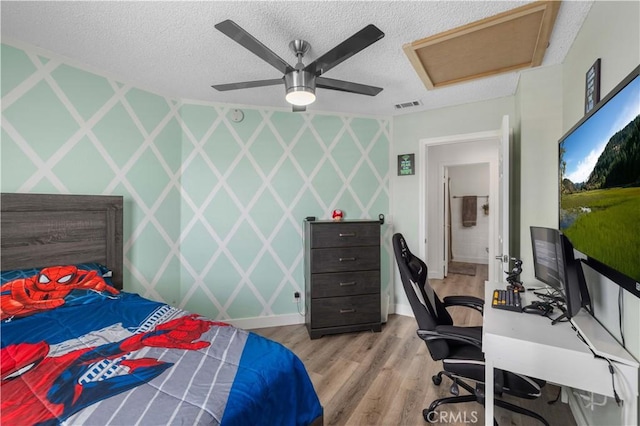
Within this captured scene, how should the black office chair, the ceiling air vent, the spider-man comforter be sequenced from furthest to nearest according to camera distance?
the ceiling air vent
the black office chair
the spider-man comforter

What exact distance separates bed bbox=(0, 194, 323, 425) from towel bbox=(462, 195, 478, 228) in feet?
20.5

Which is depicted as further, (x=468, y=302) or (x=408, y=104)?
(x=408, y=104)

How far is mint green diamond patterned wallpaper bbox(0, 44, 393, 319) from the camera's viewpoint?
204cm

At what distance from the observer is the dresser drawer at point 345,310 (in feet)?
9.40

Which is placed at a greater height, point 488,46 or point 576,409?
point 488,46

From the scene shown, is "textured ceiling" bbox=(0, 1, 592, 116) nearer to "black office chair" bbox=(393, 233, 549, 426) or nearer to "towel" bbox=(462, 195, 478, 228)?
"black office chair" bbox=(393, 233, 549, 426)

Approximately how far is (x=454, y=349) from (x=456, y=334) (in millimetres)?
245

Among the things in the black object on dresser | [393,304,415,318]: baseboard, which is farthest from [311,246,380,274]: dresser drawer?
[393,304,415,318]: baseboard

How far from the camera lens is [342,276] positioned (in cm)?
292

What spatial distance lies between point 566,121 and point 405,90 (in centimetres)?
129

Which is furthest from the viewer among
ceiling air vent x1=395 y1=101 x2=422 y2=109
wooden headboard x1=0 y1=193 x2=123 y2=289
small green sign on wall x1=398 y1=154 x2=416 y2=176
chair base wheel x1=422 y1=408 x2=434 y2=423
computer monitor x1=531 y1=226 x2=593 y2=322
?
small green sign on wall x1=398 y1=154 x2=416 y2=176

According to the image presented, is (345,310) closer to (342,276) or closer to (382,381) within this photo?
(342,276)

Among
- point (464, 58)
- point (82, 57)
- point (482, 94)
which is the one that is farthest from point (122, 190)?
point (482, 94)

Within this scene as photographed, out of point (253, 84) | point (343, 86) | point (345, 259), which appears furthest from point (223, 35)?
point (345, 259)
